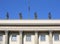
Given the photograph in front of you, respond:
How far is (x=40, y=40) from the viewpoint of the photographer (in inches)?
1277

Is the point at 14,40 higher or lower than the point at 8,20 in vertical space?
lower

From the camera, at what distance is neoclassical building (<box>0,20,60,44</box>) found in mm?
32062

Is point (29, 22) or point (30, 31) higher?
point (29, 22)

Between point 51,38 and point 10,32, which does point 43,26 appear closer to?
point 51,38

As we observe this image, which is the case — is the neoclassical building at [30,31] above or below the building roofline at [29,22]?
below

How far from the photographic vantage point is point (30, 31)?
3238 cm

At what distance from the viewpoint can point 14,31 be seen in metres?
32.5

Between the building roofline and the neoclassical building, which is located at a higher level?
the building roofline

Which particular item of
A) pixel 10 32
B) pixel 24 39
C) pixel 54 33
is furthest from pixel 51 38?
pixel 10 32

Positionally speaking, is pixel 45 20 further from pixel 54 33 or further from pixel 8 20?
pixel 8 20

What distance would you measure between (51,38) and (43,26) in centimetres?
218

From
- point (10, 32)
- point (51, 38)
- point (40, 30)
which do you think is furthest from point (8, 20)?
point (51, 38)

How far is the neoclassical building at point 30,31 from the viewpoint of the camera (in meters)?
32.1

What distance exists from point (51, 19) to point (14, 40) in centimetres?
659
